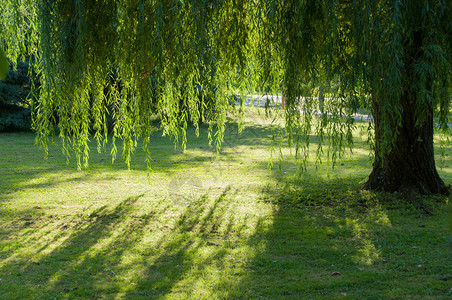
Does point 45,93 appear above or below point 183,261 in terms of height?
above

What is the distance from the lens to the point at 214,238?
5020 millimetres

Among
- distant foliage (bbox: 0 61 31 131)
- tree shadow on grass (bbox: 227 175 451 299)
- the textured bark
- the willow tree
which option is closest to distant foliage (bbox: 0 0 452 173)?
the willow tree

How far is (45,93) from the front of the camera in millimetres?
4500

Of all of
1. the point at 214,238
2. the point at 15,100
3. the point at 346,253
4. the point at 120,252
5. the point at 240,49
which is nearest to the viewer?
the point at 240,49

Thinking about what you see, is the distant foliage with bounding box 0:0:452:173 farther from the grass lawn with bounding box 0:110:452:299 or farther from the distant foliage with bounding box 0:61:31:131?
the distant foliage with bounding box 0:61:31:131

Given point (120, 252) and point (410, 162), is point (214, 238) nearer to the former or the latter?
point (120, 252)

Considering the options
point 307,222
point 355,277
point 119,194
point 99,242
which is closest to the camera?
point 355,277

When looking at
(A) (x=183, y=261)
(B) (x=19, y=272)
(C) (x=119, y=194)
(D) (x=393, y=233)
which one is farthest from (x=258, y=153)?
(B) (x=19, y=272)

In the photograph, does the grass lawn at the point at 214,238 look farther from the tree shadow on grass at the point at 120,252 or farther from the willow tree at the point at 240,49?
the willow tree at the point at 240,49

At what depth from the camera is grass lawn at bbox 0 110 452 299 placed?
12.2 feet

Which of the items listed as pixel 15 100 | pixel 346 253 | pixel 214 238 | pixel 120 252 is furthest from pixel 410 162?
pixel 15 100

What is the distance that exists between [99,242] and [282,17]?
3.18m

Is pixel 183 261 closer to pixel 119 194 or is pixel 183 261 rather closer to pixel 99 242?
pixel 99 242

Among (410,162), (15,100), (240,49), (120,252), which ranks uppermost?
(240,49)
